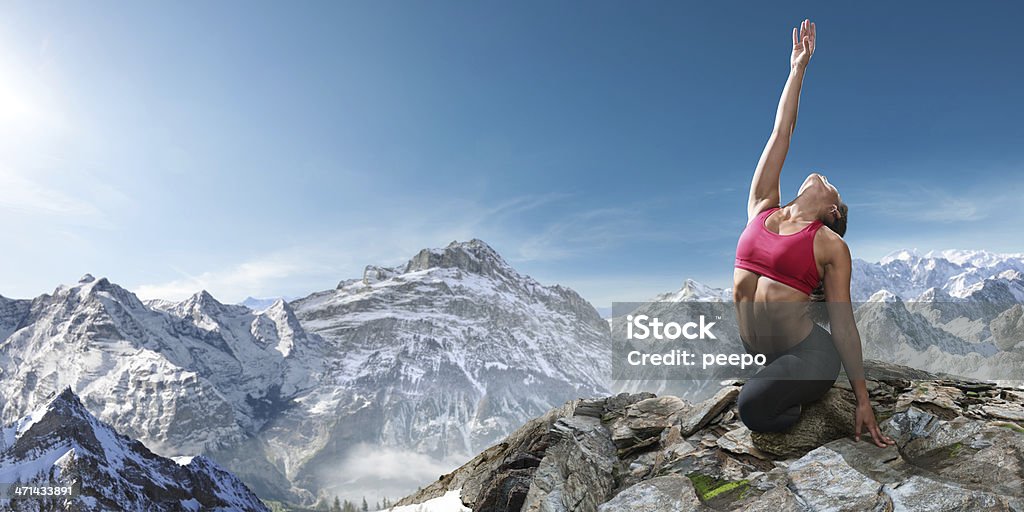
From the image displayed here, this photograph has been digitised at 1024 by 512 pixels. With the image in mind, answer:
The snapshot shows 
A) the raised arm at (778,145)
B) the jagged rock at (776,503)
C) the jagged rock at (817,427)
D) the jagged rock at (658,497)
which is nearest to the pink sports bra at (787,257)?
the raised arm at (778,145)

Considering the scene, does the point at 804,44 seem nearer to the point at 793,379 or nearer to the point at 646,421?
the point at 793,379

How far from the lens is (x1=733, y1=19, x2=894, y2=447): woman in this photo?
5605 millimetres

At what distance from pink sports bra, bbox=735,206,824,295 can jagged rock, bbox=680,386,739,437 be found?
98.8 inches

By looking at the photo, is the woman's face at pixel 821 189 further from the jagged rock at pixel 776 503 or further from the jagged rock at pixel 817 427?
the jagged rock at pixel 776 503

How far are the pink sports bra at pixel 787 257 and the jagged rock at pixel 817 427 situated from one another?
152 cm

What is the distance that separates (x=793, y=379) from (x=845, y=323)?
0.79 m

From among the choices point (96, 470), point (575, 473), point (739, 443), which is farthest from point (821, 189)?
point (96, 470)

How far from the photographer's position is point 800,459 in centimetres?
604

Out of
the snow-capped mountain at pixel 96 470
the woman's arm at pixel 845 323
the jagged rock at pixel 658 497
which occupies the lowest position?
the snow-capped mountain at pixel 96 470

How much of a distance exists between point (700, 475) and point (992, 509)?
109 inches

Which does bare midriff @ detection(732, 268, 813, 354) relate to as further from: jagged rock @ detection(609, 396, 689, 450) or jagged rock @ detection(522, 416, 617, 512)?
jagged rock @ detection(522, 416, 617, 512)

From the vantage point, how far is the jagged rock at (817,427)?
613 centimetres

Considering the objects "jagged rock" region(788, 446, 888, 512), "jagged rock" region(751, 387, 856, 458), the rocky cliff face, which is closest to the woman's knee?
"jagged rock" region(751, 387, 856, 458)

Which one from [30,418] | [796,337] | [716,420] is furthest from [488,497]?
[30,418]
